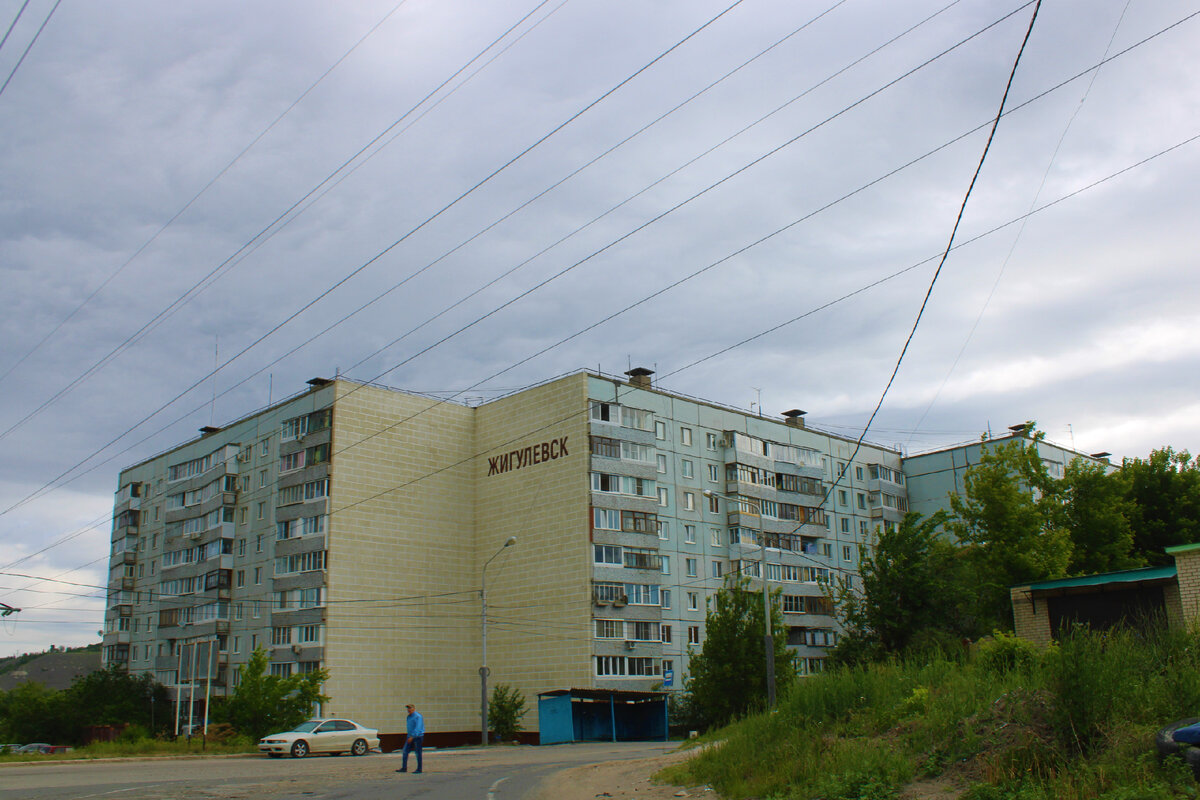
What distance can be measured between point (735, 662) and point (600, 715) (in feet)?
44.2

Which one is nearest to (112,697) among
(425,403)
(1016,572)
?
(425,403)

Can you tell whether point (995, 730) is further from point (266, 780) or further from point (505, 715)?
point (505, 715)

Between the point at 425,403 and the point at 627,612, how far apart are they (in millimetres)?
19621

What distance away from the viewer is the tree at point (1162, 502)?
49.1 m

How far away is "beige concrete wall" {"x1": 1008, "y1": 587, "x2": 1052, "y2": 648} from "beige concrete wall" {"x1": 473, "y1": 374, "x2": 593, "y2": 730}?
1190 inches

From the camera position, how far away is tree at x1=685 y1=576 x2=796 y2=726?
41.3 metres

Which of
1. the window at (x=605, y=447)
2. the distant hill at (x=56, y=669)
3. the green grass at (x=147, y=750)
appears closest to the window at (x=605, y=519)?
the window at (x=605, y=447)

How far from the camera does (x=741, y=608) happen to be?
141 ft

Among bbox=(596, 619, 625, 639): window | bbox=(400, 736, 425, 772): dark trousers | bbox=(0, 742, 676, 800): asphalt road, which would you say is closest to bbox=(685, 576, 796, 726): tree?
bbox=(596, 619, 625, 639): window

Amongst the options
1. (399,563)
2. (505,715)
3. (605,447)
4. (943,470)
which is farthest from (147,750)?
(943,470)

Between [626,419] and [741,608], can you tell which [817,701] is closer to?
[741,608]

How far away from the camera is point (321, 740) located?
3300cm

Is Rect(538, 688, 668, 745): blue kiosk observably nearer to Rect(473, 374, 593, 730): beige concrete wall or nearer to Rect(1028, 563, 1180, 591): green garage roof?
Rect(473, 374, 593, 730): beige concrete wall

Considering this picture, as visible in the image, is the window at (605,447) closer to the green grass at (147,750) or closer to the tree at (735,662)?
the tree at (735,662)
